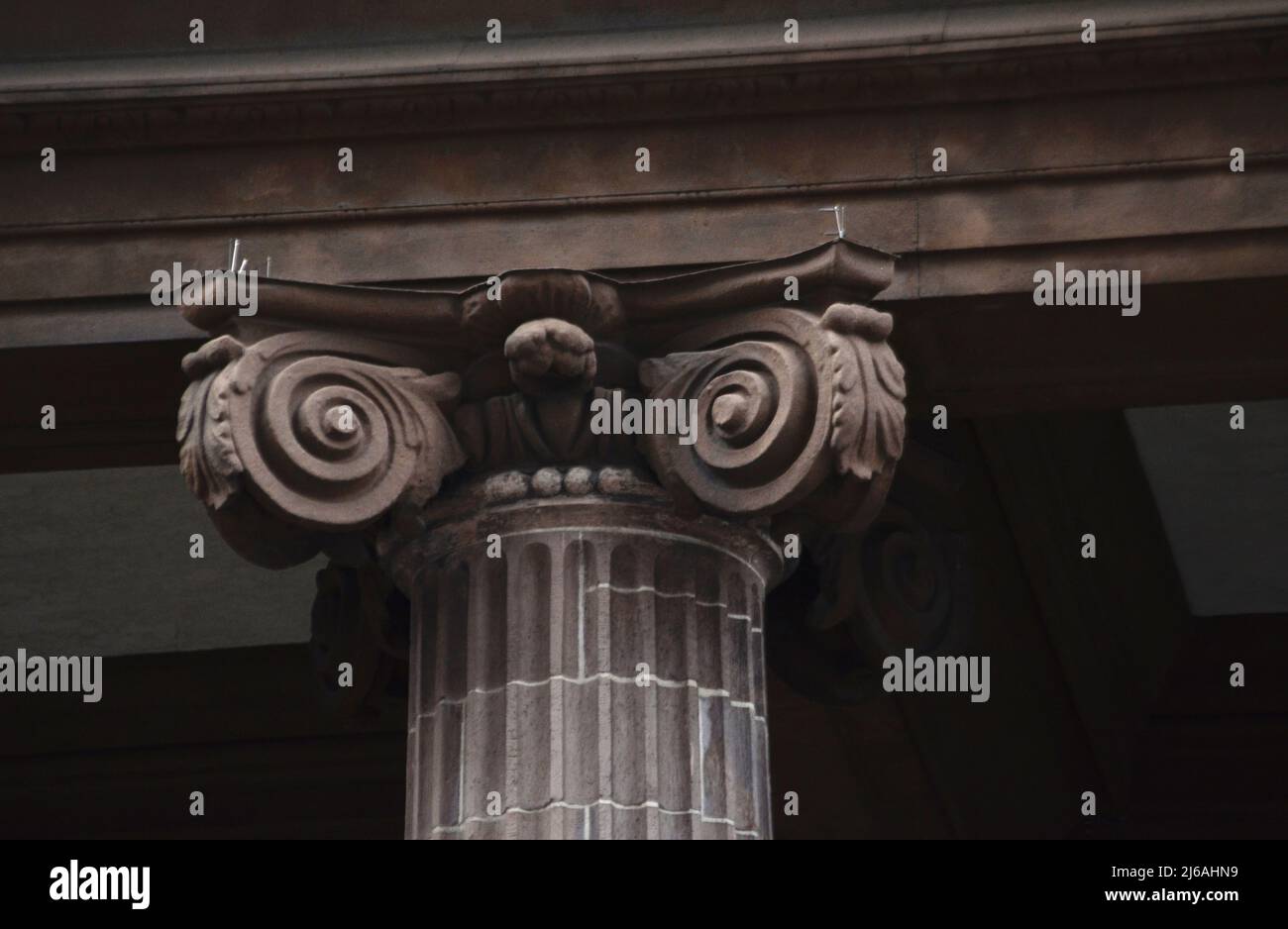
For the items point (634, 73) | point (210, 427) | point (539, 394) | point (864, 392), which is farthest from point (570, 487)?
point (634, 73)

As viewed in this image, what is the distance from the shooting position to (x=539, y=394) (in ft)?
31.9

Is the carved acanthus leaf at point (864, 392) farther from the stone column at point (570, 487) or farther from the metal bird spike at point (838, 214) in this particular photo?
the metal bird spike at point (838, 214)

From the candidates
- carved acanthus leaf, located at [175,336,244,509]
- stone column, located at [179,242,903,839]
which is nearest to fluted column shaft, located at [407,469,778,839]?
stone column, located at [179,242,903,839]

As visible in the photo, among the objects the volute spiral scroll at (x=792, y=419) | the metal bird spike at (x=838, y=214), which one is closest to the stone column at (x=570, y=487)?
the volute spiral scroll at (x=792, y=419)

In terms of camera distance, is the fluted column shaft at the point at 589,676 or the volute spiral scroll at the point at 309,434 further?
the volute spiral scroll at the point at 309,434

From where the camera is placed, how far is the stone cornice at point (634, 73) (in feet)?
32.6

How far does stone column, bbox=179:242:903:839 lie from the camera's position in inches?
368

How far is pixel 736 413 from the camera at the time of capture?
373 inches

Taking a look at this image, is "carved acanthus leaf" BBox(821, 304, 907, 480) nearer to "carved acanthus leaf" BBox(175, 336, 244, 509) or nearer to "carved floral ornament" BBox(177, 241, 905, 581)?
"carved floral ornament" BBox(177, 241, 905, 581)

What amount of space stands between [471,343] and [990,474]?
355cm

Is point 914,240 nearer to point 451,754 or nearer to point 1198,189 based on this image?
point 1198,189

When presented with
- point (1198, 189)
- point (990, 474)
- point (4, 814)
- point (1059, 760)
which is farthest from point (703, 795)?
point (4, 814)

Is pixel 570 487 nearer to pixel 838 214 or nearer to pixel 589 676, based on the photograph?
pixel 589 676

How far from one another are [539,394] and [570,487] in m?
0.32
